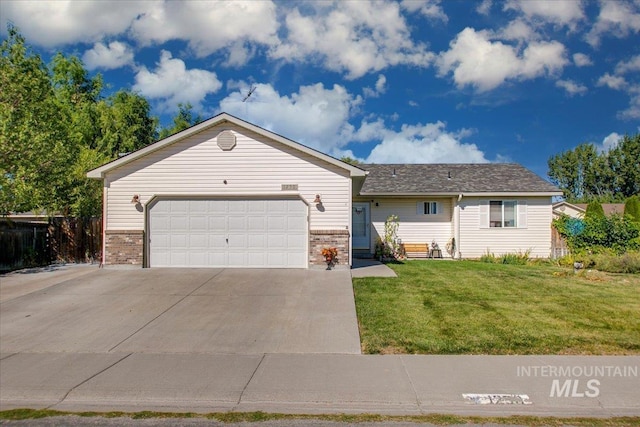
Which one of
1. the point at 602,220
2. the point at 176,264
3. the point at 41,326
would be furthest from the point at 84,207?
the point at 602,220

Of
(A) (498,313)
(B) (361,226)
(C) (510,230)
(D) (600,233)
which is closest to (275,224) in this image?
(B) (361,226)

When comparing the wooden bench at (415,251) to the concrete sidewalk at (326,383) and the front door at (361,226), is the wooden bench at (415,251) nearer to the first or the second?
the front door at (361,226)

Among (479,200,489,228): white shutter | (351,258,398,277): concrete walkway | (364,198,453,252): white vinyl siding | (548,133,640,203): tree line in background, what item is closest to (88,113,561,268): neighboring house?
(351,258,398,277): concrete walkway

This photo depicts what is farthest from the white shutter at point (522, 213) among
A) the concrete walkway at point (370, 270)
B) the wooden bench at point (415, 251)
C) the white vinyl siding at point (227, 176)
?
the white vinyl siding at point (227, 176)

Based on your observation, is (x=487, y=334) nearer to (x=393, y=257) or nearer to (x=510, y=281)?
(x=510, y=281)

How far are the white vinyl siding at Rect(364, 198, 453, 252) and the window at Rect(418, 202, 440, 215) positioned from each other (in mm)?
128

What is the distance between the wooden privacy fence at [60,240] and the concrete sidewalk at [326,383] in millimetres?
10298

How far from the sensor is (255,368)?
251 inches

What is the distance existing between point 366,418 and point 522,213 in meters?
16.9

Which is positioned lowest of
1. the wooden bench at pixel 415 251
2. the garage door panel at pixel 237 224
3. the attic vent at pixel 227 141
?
the wooden bench at pixel 415 251

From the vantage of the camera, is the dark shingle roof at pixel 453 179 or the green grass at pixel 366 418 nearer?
the green grass at pixel 366 418

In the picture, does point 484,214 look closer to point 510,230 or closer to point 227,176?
point 510,230

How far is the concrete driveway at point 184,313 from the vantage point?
24.7 feet

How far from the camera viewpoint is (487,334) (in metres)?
7.68
